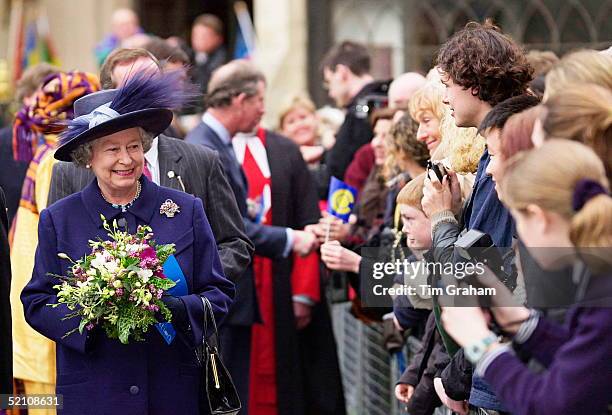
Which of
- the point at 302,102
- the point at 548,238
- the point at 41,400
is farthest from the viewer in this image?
the point at 302,102

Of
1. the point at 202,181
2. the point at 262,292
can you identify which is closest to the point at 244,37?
the point at 262,292

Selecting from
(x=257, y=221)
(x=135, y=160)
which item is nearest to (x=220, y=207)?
(x=135, y=160)

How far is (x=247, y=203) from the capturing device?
7145 millimetres

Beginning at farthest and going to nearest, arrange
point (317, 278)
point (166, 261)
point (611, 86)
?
point (317, 278), point (166, 261), point (611, 86)

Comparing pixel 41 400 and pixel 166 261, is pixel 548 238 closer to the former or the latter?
pixel 166 261

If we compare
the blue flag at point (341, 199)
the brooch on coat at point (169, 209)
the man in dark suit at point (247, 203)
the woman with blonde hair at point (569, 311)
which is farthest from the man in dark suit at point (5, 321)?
the blue flag at point (341, 199)

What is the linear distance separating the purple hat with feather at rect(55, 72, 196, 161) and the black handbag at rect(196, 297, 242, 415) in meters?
0.73

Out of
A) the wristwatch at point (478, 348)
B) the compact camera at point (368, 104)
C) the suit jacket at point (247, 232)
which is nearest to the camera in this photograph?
the wristwatch at point (478, 348)

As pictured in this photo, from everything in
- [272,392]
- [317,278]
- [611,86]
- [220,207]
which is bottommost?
[272,392]

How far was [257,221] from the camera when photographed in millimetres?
7316

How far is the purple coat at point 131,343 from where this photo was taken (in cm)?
461

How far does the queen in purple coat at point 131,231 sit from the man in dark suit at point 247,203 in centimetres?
175

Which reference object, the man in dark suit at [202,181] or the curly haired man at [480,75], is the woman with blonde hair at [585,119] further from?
the man in dark suit at [202,181]

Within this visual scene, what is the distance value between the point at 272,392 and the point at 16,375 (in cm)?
207
